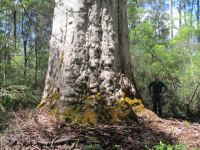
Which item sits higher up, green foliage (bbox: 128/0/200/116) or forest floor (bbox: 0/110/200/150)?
green foliage (bbox: 128/0/200/116)

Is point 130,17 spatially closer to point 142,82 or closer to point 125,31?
point 142,82

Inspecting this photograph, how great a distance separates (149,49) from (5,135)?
505 inches

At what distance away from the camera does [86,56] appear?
22.3 feet

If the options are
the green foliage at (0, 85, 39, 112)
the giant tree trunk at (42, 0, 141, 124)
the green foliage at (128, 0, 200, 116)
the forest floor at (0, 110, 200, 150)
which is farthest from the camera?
the green foliage at (128, 0, 200, 116)

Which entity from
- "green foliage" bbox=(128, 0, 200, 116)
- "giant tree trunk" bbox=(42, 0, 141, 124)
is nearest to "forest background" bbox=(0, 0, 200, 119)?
"green foliage" bbox=(128, 0, 200, 116)

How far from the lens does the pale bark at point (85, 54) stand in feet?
21.7

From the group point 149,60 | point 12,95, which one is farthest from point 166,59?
point 12,95

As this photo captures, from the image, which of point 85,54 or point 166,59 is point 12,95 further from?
point 166,59

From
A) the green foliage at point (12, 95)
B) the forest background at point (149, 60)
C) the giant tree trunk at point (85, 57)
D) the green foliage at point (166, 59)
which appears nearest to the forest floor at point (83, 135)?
the green foliage at point (12, 95)

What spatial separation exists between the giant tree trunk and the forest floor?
567 millimetres

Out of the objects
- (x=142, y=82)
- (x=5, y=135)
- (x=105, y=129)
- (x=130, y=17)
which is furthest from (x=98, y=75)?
(x=130, y=17)

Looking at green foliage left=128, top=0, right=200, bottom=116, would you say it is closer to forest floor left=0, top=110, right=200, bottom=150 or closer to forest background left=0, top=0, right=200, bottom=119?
forest background left=0, top=0, right=200, bottom=119

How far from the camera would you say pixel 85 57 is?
6.80 meters

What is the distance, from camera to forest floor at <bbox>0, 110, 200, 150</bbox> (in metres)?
5.32
